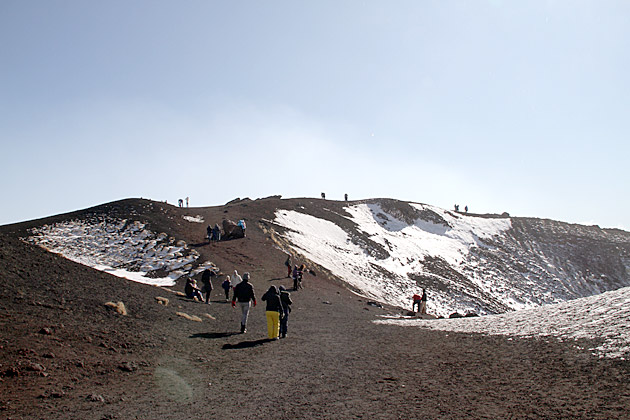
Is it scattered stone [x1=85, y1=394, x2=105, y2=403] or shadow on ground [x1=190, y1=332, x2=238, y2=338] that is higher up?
scattered stone [x1=85, y1=394, x2=105, y2=403]

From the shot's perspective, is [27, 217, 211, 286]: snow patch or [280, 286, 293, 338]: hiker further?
[27, 217, 211, 286]: snow patch

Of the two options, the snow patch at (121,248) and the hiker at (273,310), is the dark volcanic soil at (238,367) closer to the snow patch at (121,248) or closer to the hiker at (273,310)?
the hiker at (273,310)

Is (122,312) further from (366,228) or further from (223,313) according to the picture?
(366,228)

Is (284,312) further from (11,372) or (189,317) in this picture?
(11,372)

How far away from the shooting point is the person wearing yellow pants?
1348 centimetres

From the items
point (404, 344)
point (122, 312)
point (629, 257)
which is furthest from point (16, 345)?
point (629, 257)

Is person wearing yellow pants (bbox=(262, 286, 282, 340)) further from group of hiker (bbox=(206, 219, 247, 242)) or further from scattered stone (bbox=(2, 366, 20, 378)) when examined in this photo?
group of hiker (bbox=(206, 219, 247, 242))

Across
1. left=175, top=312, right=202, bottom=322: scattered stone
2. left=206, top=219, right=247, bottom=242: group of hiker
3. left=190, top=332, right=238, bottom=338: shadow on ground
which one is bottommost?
left=190, top=332, right=238, bottom=338: shadow on ground

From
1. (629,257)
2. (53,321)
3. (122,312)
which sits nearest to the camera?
(53,321)

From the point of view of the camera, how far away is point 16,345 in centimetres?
862

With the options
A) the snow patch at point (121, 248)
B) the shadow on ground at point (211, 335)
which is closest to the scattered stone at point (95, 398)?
the shadow on ground at point (211, 335)

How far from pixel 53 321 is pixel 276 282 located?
18801mm

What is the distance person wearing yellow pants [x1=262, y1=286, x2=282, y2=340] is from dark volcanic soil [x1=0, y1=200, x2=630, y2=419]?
0.45 metres

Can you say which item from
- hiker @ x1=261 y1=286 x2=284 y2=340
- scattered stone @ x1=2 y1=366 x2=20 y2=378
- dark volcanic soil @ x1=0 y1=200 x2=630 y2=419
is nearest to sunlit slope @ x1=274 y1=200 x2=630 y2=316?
hiker @ x1=261 y1=286 x2=284 y2=340
